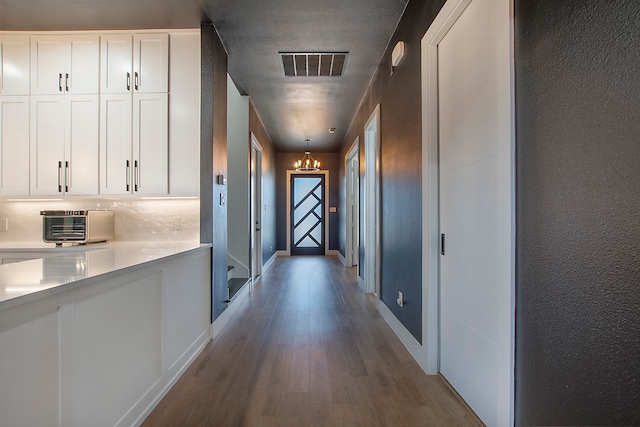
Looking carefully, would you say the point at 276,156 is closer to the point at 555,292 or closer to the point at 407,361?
the point at 407,361

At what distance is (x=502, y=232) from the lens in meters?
1.38

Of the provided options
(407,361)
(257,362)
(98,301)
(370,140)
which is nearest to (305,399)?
(257,362)

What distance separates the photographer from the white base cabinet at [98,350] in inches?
40.1

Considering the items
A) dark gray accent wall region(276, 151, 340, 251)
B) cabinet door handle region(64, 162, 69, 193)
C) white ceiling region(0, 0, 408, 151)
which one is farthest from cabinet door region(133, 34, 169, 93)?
dark gray accent wall region(276, 151, 340, 251)

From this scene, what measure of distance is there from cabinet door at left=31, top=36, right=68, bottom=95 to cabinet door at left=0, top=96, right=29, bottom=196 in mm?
245

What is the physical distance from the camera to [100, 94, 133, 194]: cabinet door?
9.27 ft

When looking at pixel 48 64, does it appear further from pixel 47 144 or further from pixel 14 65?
pixel 47 144

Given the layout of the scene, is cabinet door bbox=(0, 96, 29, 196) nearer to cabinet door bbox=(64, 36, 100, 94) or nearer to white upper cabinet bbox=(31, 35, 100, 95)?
white upper cabinet bbox=(31, 35, 100, 95)

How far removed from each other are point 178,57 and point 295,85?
165cm

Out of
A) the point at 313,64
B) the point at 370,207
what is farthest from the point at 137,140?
the point at 370,207

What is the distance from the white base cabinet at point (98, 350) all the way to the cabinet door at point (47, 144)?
1656 millimetres

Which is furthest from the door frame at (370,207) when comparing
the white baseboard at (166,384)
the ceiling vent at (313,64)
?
the white baseboard at (166,384)

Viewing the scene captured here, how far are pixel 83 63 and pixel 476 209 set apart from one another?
331 cm

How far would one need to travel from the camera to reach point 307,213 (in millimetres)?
8961
